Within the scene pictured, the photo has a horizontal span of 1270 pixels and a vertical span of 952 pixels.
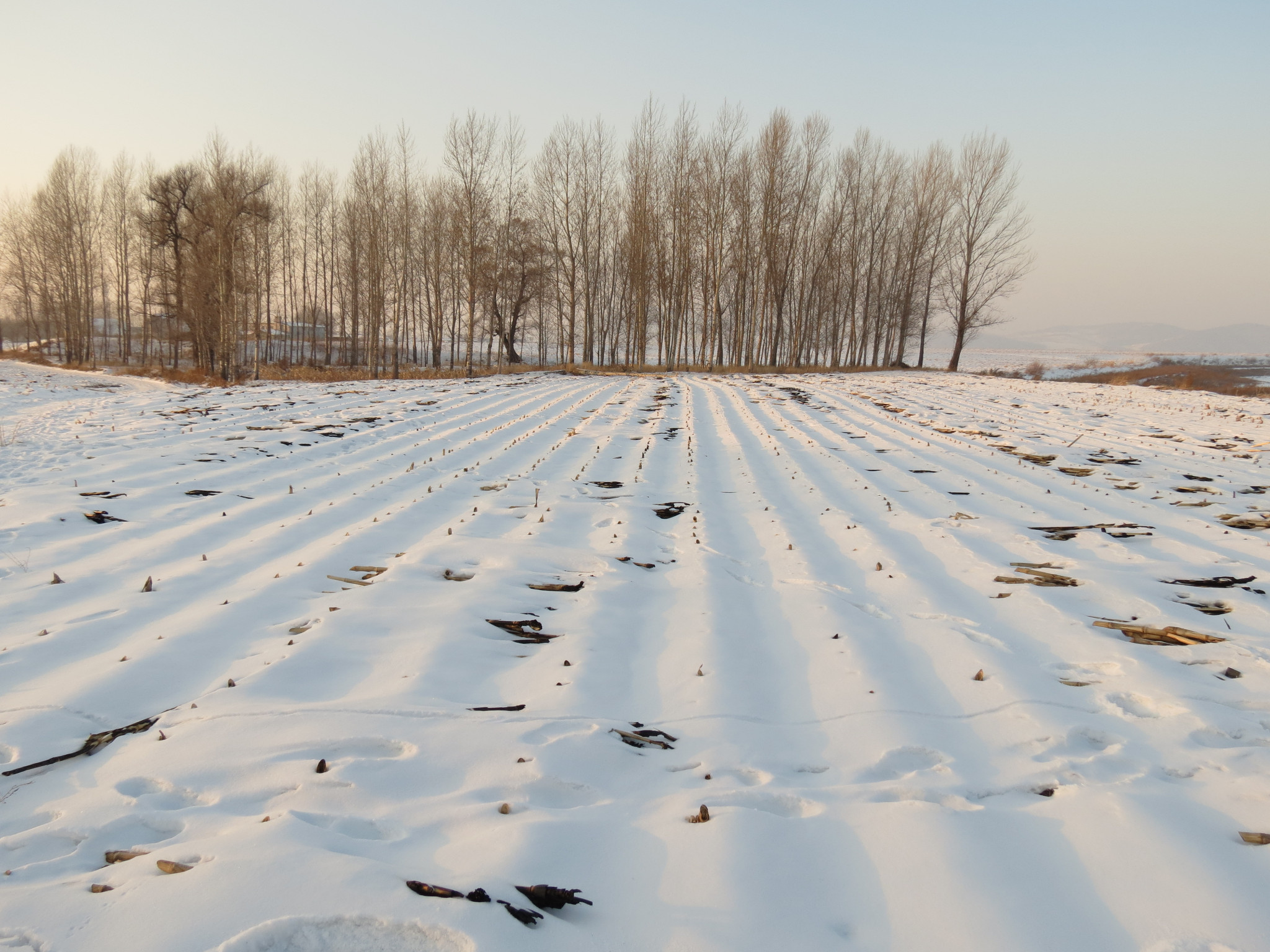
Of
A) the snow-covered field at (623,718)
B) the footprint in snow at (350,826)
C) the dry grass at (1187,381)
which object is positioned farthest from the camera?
the dry grass at (1187,381)

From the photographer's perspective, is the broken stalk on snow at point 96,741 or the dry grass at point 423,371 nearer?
the broken stalk on snow at point 96,741

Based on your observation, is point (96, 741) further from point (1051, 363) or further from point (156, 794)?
point (1051, 363)

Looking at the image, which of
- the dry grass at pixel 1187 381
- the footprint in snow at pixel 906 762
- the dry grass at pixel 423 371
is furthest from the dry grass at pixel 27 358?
the dry grass at pixel 1187 381

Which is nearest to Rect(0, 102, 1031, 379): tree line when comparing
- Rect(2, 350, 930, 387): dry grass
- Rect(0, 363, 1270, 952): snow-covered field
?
Rect(2, 350, 930, 387): dry grass

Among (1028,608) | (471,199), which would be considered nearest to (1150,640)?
(1028,608)

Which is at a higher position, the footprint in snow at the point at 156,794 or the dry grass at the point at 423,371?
the dry grass at the point at 423,371

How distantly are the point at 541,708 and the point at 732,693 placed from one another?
2.39ft

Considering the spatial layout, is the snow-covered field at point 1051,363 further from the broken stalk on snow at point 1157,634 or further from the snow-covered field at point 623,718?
the snow-covered field at point 623,718

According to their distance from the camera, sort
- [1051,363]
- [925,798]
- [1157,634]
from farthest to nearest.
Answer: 1. [1051,363]
2. [1157,634]
3. [925,798]

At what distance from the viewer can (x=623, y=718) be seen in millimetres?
2201

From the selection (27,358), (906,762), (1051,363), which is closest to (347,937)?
(906,762)

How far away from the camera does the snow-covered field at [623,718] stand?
1.36 m

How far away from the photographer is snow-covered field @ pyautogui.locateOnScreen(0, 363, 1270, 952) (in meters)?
A: 1.36

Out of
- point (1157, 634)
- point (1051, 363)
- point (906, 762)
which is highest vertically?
point (1051, 363)
